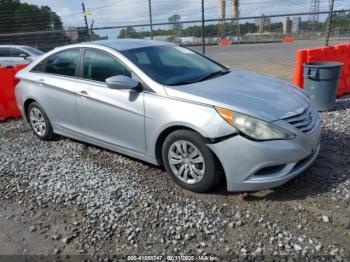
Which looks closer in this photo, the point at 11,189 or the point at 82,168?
the point at 11,189

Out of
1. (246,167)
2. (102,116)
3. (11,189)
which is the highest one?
(102,116)

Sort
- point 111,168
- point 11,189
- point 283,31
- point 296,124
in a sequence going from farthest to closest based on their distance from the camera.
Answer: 1. point 283,31
2. point 111,168
3. point 11,189
4. point 296,124

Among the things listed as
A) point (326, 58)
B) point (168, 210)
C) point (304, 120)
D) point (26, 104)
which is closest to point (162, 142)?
point (168, 210)

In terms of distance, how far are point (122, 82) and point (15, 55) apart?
36.1 feet

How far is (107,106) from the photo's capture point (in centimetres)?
422

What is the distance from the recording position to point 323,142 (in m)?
4.85

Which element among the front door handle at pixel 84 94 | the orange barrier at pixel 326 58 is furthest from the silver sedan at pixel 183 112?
the orange barrier at pixel 326 58

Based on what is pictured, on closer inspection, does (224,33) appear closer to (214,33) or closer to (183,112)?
(214,33)

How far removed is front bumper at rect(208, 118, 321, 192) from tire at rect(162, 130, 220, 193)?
0.13m

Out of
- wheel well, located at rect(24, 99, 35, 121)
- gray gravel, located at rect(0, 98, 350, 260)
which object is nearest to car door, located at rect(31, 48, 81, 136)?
wheel well, located at rect(24, 99, 35, 121)

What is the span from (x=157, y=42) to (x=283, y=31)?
109 ft

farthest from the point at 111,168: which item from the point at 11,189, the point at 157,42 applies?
the point at 157,42

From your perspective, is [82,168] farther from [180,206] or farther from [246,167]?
[246,167]

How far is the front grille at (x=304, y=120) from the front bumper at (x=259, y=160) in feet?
0.26
